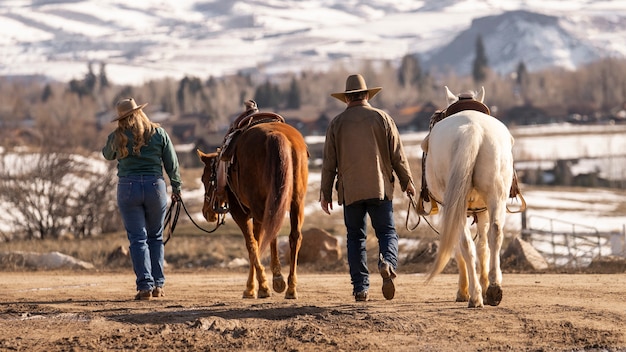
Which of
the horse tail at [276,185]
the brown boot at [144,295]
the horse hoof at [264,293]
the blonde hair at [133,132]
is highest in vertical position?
the blonde hair at [133,132]

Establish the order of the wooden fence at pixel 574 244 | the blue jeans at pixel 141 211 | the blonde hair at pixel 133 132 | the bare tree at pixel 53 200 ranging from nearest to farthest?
1. the blonde hair at pixel 133 132
2. the blue jeans at pixel 141 211
3. the wooden fence at pixel 574 244
4. the bare tree at pixel 53 200

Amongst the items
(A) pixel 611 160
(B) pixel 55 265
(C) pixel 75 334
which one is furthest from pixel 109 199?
(A) pixel 611 160

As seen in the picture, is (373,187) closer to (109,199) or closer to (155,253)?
(155,253)

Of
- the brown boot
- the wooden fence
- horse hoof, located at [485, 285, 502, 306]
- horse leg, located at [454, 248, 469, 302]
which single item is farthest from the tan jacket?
the wooden fence

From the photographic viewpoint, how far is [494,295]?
38.0ft

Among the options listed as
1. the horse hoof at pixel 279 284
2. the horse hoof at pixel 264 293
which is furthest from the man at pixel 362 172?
the horse hoof at pixel 264 293

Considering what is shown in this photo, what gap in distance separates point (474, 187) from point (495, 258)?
682 mm

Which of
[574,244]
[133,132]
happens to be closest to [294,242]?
[133,132]

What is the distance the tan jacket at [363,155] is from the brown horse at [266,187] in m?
0.51

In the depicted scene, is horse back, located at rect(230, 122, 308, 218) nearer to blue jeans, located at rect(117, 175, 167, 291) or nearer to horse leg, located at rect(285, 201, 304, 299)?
horse leg, located at rect(285, 201, 304, 299)

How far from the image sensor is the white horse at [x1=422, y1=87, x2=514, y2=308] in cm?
1160

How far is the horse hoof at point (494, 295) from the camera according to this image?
11.6m

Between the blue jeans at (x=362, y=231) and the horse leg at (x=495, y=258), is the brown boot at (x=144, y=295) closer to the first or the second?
the blue jeans at (x=362, y=231)

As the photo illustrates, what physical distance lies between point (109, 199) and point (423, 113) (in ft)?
377
